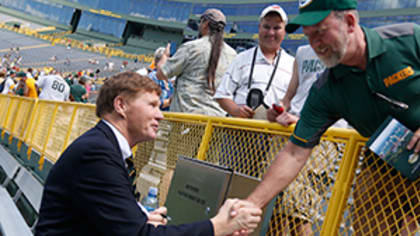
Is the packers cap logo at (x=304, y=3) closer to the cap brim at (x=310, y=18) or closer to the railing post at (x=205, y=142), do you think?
the cap brim at (x=310, y=18)

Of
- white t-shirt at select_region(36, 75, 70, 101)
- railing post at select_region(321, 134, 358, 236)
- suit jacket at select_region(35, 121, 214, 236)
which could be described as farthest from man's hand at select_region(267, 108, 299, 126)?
white t-shirt at select_region(36, 75, 70, 101)

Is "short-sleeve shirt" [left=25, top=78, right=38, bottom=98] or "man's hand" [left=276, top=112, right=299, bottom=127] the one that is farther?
"short-sleeve shirt" [left=25, top=78, right=38, bottom=98]

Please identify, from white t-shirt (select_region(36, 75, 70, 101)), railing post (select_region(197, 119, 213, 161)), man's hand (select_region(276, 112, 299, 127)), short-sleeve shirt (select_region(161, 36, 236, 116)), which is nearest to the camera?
man's hand (select_region(276, 112, 299, 127))

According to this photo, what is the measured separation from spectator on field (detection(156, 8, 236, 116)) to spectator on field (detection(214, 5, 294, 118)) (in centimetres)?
42

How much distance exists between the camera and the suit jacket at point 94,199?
174 cm

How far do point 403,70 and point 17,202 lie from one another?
4646 millimetres

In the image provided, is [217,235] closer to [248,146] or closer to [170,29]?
[248,146]

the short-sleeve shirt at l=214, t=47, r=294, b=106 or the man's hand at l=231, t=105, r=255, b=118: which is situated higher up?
the short-sleeve shirt at l=214, t=47, r=294, b=106

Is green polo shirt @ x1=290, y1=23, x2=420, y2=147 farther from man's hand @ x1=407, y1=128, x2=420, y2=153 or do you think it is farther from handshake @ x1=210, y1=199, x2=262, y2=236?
handshake @ x1=210, y1=199, x2=262, y2=236

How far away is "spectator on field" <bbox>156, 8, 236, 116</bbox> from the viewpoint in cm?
371

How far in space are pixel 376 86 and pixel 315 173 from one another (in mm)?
594

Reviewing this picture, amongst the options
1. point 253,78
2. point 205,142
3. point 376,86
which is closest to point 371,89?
point 376,86

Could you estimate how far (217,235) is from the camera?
183 cm

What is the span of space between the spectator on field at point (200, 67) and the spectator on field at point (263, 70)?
Answer: 16.3 inches
